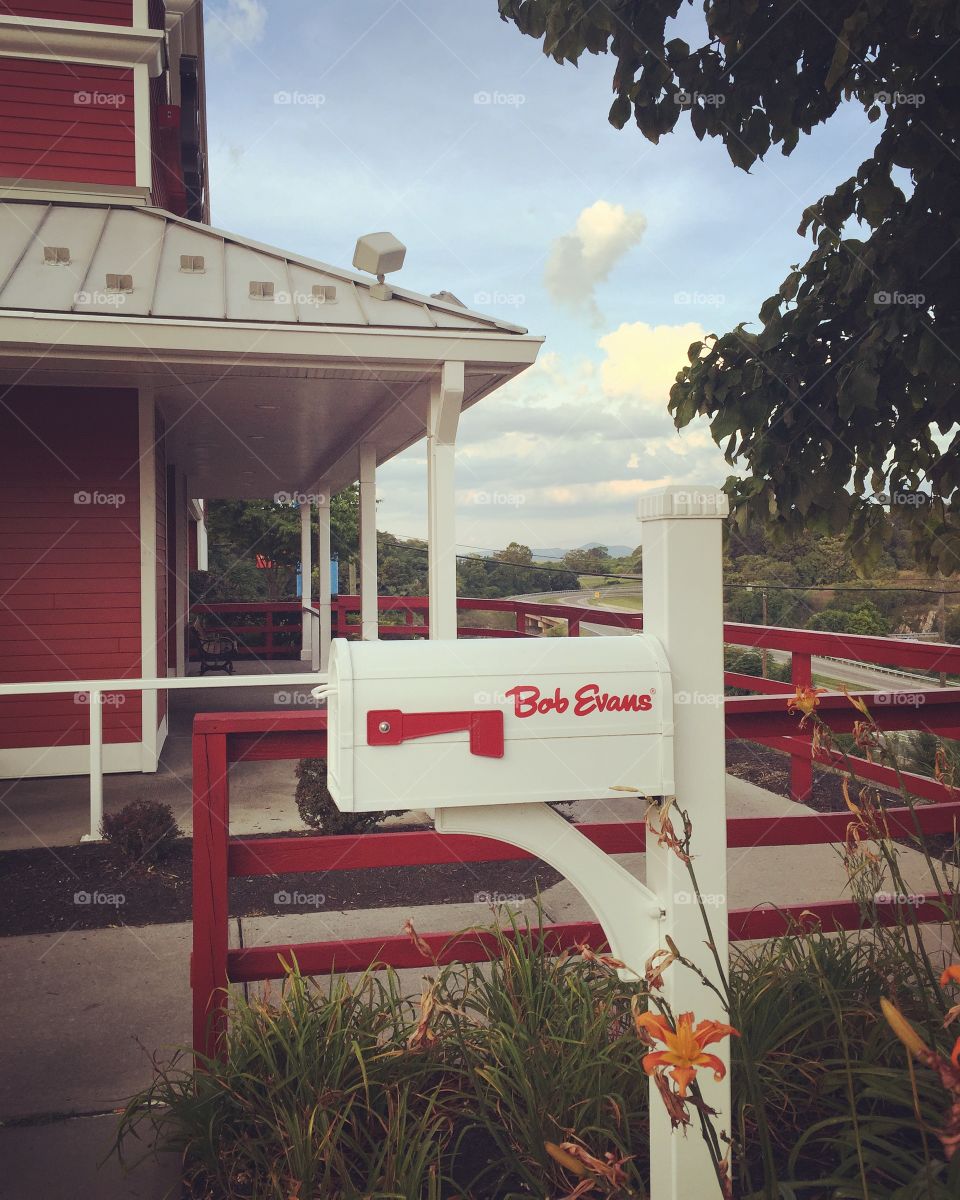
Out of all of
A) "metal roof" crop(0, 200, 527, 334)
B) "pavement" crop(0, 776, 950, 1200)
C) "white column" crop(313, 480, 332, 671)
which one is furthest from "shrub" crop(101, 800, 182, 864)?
"white column" crop(313, 480, 332, 671)

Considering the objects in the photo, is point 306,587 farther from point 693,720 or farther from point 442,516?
point 693,720

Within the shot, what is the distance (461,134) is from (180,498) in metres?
7.70

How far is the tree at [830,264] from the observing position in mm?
4020

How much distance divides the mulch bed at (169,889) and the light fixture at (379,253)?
12.2 ft

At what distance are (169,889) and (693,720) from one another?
377 centimetres

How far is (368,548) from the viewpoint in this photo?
8.95 metres

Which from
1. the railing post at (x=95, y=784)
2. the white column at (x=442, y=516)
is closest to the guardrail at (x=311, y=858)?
the railing post at (x=95, y=784)

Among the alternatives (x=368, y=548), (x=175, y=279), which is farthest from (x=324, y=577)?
(x=175, y=279)

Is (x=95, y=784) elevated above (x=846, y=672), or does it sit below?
below

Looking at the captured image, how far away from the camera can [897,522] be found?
5008 mm

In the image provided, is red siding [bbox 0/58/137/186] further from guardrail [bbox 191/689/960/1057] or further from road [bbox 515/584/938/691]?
guardrail [bbox 191/689/960/1057]

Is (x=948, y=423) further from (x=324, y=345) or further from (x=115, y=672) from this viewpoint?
(x=115, y=672)

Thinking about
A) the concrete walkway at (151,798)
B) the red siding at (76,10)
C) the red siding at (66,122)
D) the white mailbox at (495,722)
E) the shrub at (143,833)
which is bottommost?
the concrete walkway at (151,798)

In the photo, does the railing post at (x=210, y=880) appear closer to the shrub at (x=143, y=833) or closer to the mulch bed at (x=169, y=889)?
the mulch bed at (x=169, y=889)
